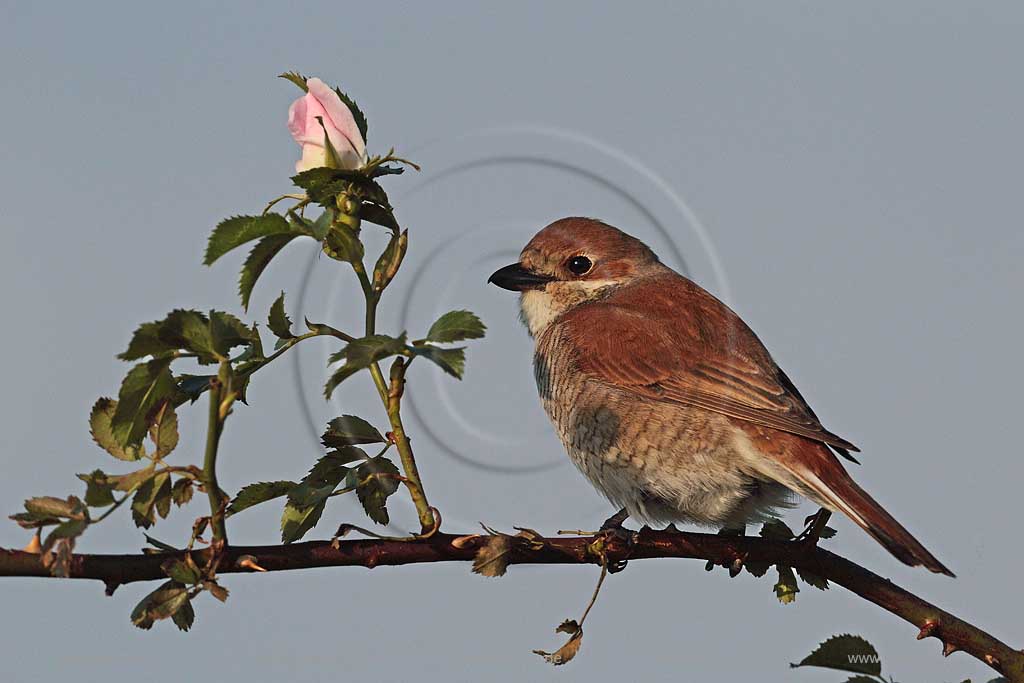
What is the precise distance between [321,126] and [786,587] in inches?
67.3

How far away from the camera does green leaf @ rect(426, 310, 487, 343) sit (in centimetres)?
206

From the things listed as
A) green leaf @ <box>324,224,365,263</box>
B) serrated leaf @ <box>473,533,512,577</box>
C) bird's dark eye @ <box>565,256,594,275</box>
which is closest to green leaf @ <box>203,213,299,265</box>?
green leaf @ <box>324,224,365,263</box>

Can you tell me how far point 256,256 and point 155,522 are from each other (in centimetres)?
56

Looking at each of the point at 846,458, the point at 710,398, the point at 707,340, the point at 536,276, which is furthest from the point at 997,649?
the point at 536,276

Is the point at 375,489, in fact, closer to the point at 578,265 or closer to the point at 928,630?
the point at 928,630

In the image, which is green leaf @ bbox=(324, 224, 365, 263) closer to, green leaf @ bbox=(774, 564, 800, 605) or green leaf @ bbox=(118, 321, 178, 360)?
green leaf @ bbox=(118, 321, 178, 360)

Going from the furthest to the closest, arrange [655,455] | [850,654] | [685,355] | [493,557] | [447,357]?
[685,355], [655,455], [850,654], [493,557], [447,357]

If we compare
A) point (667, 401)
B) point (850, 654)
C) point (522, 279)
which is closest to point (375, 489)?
point (850, 654)

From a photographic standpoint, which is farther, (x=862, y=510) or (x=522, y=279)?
(x=522, y=279)

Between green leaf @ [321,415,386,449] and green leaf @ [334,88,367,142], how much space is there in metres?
0.61

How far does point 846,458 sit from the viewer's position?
13.2 feet

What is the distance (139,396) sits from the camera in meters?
2.16

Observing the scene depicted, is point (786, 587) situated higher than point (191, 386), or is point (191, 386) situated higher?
point (191, 386)

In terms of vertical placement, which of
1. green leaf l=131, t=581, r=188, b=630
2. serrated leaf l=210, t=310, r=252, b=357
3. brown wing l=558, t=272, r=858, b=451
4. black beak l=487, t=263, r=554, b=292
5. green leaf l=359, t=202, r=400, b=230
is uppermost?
black beak l=487, t=263, r=554, b=292
